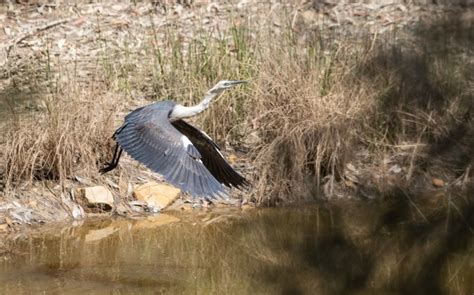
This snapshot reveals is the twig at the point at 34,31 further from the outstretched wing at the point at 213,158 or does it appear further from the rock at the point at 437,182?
the rock at the point at 437,182

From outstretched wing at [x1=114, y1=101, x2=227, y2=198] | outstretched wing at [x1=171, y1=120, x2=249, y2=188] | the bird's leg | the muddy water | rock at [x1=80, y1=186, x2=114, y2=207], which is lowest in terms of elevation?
the muddy water

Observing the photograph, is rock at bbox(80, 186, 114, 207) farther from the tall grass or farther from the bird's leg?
the tall grass

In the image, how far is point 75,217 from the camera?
25.6ft

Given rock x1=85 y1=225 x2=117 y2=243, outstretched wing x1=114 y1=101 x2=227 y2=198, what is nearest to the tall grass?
rock x1=85 y1=225 x2=117 y2=243

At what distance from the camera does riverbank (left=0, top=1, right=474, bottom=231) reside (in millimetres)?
8047

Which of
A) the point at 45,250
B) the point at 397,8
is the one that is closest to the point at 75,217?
the point at 45,250

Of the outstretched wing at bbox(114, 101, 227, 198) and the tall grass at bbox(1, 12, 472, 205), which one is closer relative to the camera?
the outstretched wing at bbox(114, 101, 227, 198)

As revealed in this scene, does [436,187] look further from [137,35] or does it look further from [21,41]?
[21,41]

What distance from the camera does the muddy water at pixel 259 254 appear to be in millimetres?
6520

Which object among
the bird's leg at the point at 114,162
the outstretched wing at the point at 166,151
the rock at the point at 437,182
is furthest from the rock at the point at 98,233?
the rock at the point at 437,182

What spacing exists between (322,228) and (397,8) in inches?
165

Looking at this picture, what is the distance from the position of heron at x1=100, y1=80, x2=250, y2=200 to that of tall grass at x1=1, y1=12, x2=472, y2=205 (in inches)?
37.3

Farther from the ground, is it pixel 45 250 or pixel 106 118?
pixel 106 118

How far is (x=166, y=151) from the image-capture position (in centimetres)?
670
